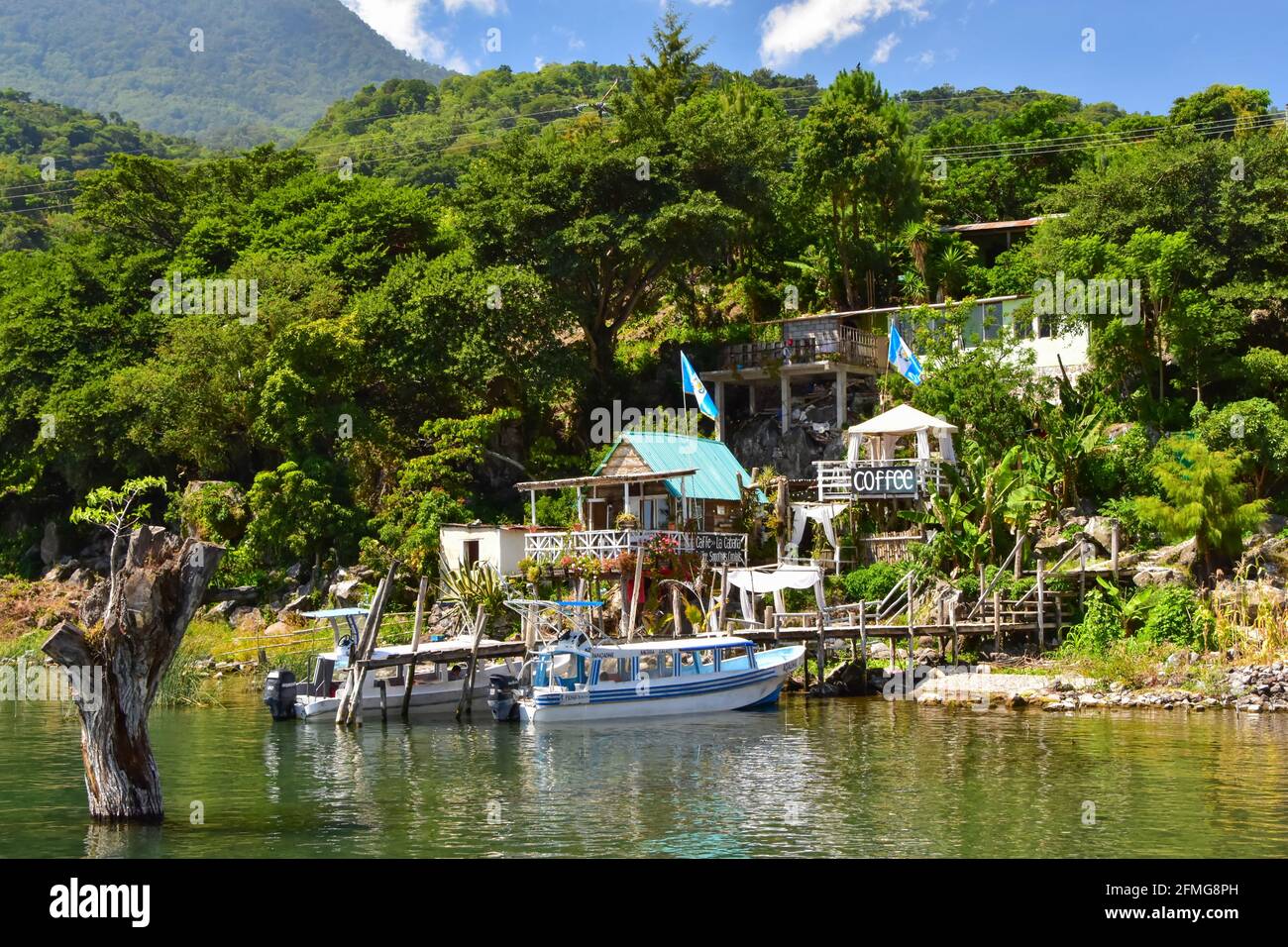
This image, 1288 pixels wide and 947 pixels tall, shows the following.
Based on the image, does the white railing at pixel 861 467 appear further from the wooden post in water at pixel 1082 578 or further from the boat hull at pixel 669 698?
the boat hull at pixel 669 698

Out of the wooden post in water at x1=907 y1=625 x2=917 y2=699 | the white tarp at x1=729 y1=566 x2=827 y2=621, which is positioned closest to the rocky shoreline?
the wooden post in water at x1=907 y1=625 x2=917 y2=699

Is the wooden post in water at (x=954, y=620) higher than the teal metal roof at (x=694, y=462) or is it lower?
lower

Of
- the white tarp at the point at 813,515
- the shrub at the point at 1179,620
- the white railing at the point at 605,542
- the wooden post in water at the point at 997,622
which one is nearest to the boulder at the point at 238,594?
the white railing at the point at 605,542

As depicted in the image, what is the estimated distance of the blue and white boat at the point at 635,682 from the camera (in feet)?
102

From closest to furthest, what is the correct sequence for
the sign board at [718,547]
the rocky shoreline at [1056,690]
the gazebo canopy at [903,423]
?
the rocky shoreline at [1056,690] < the sign board at [718,547] < the gazebo canopy at [903,423]

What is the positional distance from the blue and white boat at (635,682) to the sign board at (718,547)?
6.29 metres

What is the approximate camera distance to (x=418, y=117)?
119 metres

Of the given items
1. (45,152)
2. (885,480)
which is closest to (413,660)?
(885,480)

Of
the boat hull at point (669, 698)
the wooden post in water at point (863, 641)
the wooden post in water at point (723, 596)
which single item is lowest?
the boat hull at point (669, 698)

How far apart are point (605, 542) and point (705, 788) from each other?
52.4ft

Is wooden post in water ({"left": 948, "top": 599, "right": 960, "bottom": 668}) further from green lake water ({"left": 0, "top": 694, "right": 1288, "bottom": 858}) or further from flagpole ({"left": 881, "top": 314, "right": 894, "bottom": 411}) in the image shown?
flagpole ({"left": 881, "top": 314, "right": 894, "bottom": 411})

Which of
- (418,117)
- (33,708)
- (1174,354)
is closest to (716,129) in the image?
(1174,354)

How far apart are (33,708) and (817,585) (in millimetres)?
22432

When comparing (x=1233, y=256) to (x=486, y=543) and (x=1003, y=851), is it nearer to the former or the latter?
(x=486, y=543)
